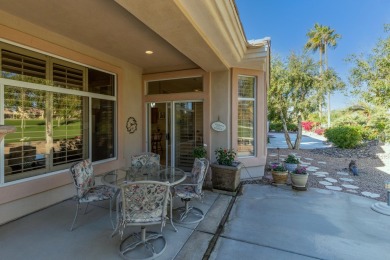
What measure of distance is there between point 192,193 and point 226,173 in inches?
62.9

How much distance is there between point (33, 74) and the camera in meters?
3.55

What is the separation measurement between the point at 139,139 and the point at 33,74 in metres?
3.03

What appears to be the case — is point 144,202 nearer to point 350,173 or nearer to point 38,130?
point 38,130

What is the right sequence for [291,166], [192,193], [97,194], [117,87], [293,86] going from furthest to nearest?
[293,86] → [291,166] → [117,87] → [192,193] → [97,194]

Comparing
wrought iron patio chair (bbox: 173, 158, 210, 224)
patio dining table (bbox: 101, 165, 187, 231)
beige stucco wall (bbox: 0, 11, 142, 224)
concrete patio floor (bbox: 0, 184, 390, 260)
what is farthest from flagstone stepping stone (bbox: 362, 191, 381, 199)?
beige stucco wall (bbox: 0, 11, 142, 224)

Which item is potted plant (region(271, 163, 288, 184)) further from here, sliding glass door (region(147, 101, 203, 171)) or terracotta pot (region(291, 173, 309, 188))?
sliding glass door (region(147, 101, 203, 171))

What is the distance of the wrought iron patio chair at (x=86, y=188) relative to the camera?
293 cm

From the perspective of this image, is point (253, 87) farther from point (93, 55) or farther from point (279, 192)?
point (93, 55)

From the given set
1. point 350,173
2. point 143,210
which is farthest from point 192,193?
point 350,173

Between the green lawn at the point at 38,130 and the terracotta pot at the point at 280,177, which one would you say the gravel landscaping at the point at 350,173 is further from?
the green lawn at the point at 38,130

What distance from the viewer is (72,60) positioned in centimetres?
409

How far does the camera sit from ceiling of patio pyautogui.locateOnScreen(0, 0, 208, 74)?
2.88m

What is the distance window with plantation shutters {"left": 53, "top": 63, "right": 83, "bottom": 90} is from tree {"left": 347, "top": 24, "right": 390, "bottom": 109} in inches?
395

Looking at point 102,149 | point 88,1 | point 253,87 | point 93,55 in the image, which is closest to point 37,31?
point 93,55
